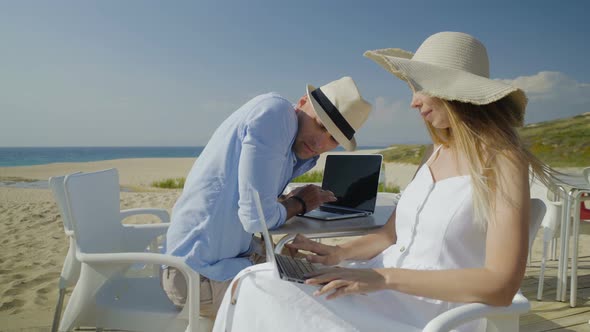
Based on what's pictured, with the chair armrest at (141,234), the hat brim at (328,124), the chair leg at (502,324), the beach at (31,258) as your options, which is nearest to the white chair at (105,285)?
the chair armrest at (141,234)

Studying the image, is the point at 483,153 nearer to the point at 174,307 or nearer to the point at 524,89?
the point at 524,89

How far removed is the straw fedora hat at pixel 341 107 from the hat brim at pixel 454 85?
1.92 ft

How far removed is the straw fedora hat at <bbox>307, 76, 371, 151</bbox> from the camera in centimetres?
206

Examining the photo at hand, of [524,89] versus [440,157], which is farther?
[440,157]

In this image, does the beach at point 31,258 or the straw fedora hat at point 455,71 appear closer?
the straw fedora hat at point 455,71

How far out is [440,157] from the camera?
1674mm

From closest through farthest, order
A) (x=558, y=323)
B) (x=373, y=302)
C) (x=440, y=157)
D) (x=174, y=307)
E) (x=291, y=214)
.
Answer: (x=373, y=302)
(x=440, y=157)
(x=174, y=307)
(x=291, y=214)
(x=558, y=323)

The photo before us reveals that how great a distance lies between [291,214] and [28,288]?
2939mm

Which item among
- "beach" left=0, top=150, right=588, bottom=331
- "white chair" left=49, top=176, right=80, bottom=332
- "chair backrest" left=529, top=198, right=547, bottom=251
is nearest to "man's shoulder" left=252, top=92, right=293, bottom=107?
"chair backrest" left=529, top=198, right=547, bottom=251

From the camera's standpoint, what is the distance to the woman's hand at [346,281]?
1229 mm

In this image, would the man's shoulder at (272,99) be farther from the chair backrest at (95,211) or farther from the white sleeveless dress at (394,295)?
the chair backrest at (95,211)

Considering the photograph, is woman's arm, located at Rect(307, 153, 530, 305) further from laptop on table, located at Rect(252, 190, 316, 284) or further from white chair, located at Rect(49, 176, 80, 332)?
white chair, located at Rect(49, 176, 80, 332)

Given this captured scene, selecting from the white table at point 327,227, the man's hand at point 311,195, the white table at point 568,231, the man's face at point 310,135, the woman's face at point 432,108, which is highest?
the woman's face at point 432,108

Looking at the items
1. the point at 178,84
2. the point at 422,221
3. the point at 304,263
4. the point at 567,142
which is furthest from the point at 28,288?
the point at 178,84
